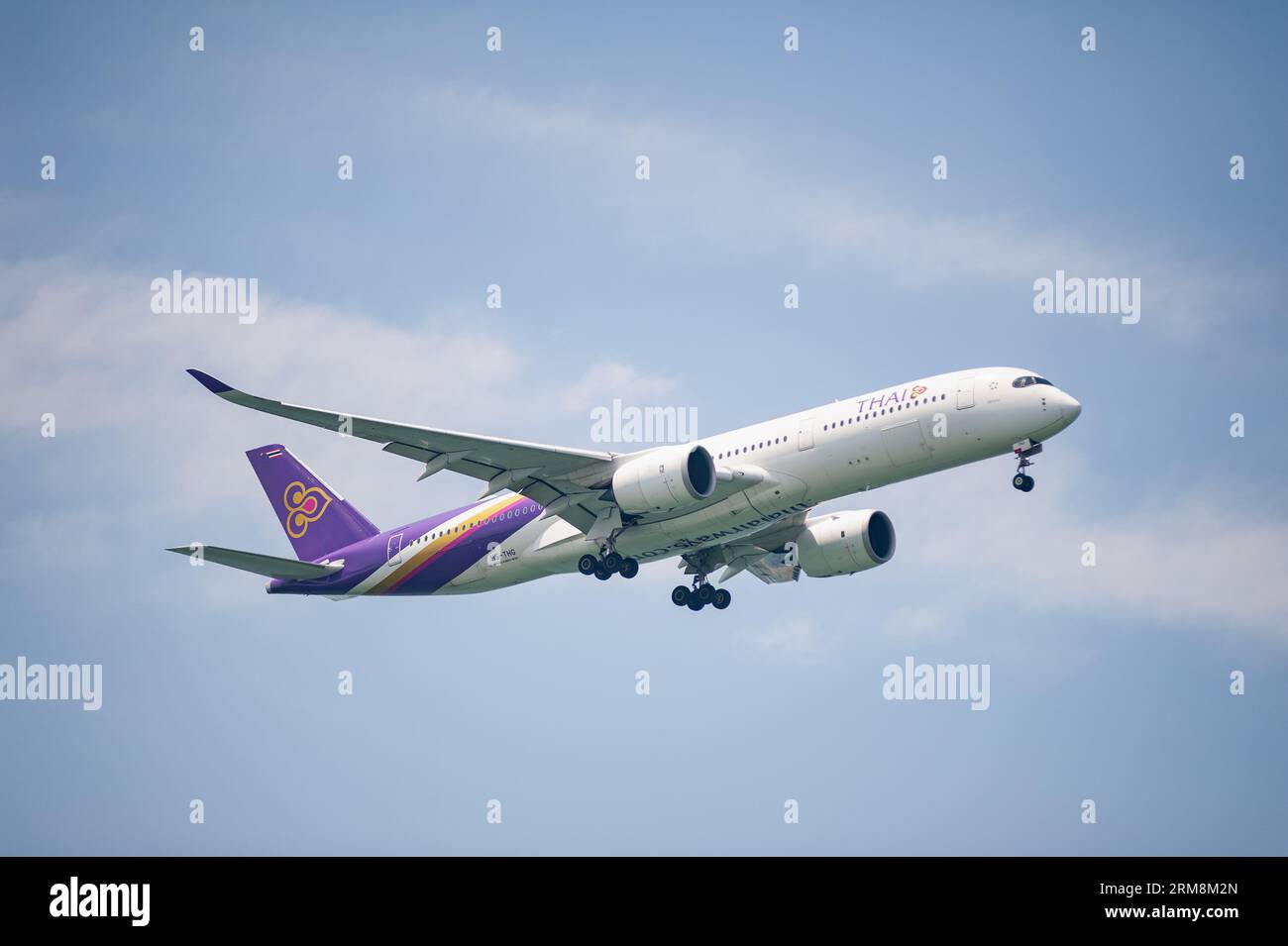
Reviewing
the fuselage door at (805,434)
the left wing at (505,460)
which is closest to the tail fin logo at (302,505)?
the left wing at (505,460)

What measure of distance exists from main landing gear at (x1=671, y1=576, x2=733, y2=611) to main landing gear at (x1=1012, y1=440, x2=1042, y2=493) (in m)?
13.5

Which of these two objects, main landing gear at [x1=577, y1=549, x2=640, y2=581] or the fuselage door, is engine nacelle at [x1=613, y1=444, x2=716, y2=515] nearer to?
main landing gear at [x1=577, y1=549, x2=640, y2=581]

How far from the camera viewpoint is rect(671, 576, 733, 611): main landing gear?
57.8 m

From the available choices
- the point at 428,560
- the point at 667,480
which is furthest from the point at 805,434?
the point at 428,560

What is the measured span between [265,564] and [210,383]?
11.9 meters

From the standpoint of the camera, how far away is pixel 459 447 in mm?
49219

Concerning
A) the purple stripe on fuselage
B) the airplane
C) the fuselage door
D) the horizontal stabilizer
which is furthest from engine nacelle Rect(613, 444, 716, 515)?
the horizontal stabilizer

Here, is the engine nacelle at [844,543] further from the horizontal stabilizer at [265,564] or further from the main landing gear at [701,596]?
the horizontal stabilizer at [265,564]

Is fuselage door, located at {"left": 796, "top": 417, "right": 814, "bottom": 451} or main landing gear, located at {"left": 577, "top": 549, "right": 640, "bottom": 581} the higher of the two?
fuselage door, located at {"left": 796, "top": 417, "right": 814, "bottom": 451}

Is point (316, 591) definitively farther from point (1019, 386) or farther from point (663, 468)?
point (1019, 386)

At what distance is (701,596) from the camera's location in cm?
5788

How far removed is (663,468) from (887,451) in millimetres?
6746
